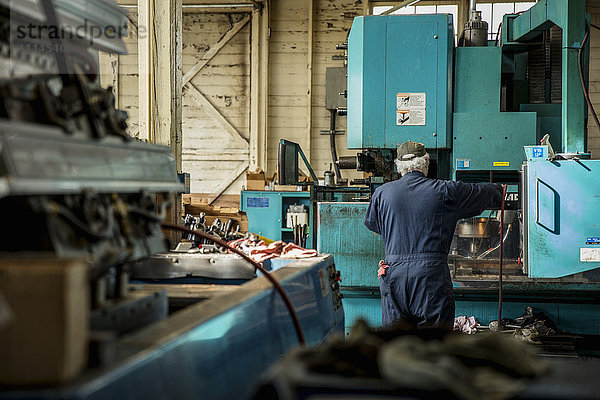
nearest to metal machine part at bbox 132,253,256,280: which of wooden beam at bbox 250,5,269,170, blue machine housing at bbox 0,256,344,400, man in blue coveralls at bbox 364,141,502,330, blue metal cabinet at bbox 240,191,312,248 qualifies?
blue machine housing at bbox 0,256,344,400

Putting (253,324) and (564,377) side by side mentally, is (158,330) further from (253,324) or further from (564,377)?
(564,377)

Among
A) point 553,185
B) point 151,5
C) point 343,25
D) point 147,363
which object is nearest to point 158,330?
point 147,363

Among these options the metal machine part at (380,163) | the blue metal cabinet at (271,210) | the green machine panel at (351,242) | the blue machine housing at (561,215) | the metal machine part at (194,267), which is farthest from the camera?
the blue metal cabinet at (271,210)

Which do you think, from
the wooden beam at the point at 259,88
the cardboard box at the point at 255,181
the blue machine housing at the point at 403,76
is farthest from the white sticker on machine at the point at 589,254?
the wooden beam at the point at 259,88

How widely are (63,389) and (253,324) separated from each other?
2.13ft

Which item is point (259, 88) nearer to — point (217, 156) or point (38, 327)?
point (217, 156)

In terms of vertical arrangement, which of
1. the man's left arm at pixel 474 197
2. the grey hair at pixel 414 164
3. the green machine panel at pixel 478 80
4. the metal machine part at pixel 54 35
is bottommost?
the man's left arm at pixel 474 197

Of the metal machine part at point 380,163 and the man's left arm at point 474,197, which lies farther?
the metal machine part at point 380,163

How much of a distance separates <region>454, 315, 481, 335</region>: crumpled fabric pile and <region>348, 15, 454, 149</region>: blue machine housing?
1.07 metres

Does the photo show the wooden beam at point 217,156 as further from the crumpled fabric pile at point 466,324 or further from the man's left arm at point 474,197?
the man's left arm at point 474,197

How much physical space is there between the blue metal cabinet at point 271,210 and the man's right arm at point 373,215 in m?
2.58

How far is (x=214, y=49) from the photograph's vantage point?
7879mm

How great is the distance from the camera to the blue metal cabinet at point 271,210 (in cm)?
599

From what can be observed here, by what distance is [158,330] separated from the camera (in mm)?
1022
